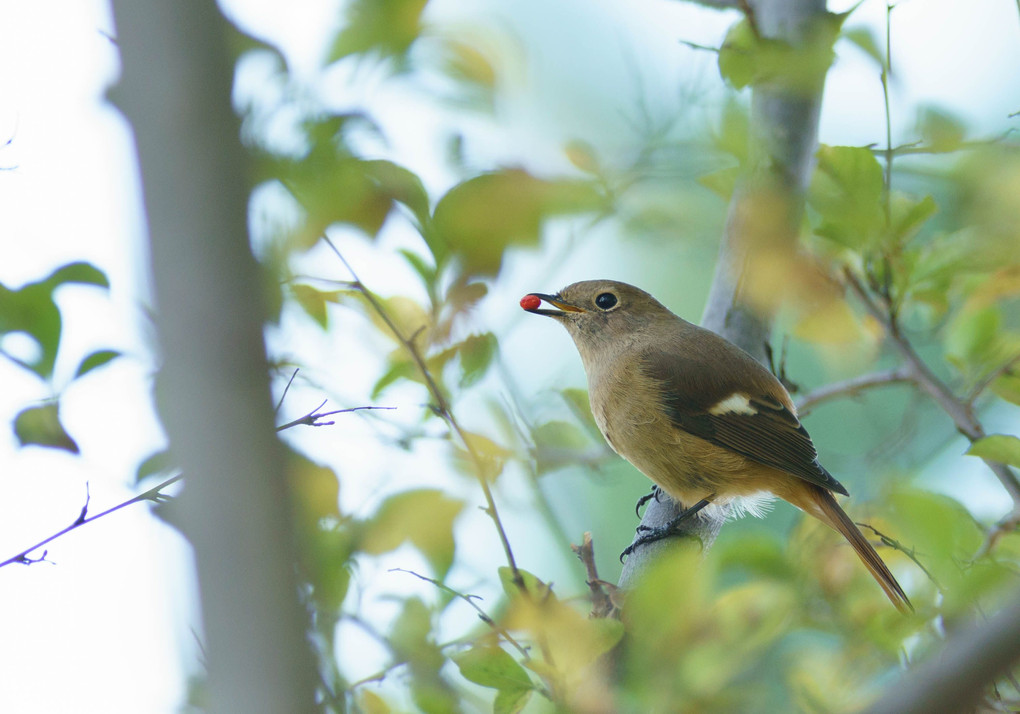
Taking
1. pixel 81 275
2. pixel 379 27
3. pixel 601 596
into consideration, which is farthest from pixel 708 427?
pixel 81 275

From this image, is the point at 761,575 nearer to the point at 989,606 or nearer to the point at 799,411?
the point at 989,606

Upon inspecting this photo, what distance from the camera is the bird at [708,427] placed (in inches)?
105

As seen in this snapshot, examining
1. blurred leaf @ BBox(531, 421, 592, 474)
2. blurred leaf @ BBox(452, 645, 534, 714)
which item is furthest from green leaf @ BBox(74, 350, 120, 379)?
blurred leaf @ BBox(531, 421, 592, 474)

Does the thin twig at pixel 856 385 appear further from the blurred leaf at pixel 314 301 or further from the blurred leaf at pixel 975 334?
the blurred leaf at pixel 314 301

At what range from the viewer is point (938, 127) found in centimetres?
195

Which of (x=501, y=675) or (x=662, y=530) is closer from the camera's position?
(x=501, y=675)

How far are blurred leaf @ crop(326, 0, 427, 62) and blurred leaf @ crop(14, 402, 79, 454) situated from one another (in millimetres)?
737

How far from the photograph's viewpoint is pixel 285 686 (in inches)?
23.6

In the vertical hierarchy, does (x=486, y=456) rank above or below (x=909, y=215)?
below

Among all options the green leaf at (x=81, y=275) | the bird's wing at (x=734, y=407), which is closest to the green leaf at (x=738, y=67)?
the bird's wing at (x=734, y=407)

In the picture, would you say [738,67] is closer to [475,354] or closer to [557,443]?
[475,354]

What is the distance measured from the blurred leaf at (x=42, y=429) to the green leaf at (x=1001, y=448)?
1683 millimetres

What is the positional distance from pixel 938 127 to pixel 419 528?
1.52 meters

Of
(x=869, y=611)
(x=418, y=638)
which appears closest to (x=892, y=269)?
(x=869, y=611)
